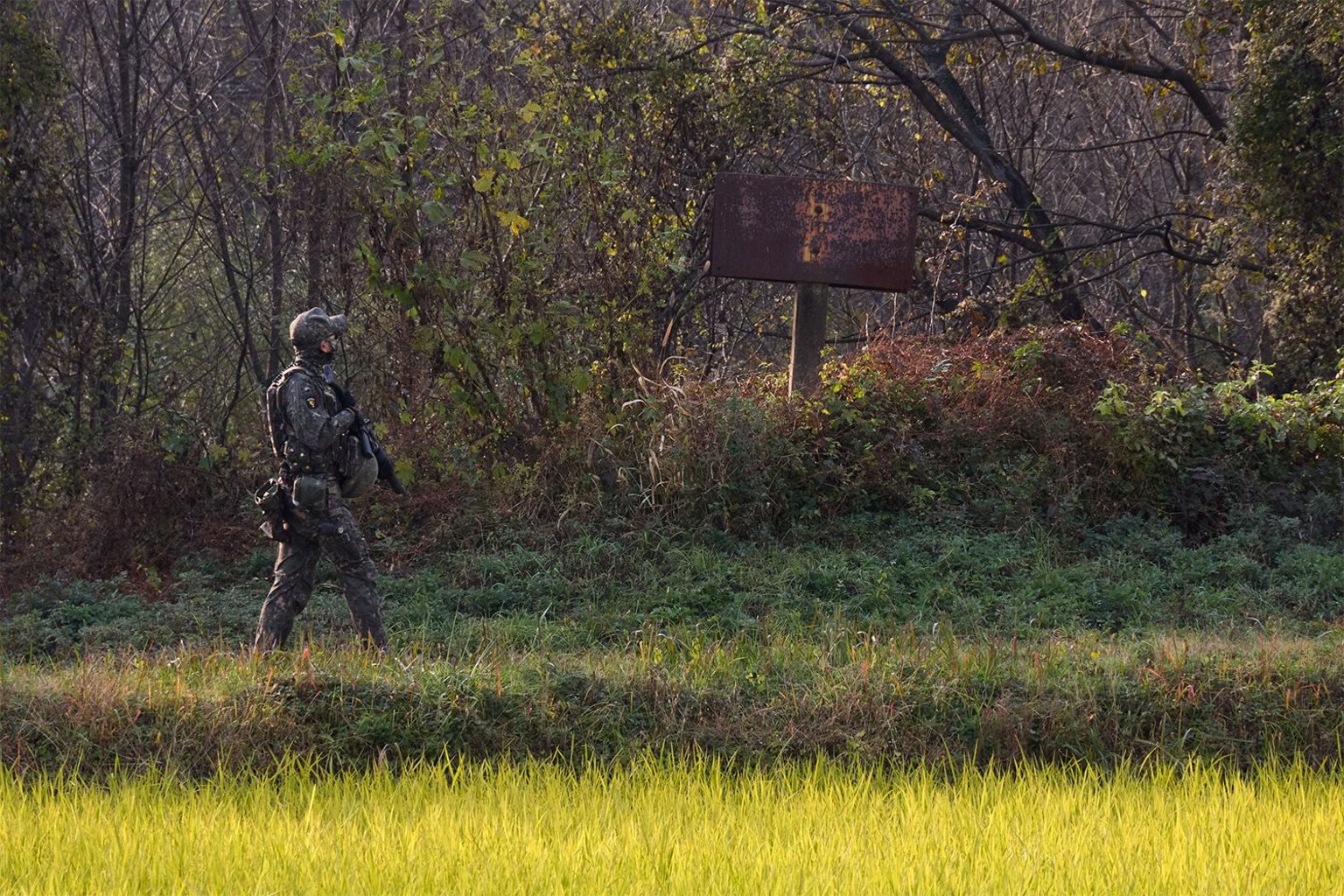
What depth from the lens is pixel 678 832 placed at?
5.27 metres

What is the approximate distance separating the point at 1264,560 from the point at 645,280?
482 cm

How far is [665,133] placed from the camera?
13.1 meters

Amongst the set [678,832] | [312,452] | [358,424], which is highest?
[358,424]

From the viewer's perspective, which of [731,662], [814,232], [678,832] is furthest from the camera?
[814,232]

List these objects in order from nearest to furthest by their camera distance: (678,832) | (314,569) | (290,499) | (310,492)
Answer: (678,832)
(310,492)
(290,499)
(314,569)

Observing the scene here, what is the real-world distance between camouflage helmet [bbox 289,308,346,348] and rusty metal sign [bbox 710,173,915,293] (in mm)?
3642

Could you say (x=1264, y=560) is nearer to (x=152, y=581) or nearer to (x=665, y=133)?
(x=665, y=133)

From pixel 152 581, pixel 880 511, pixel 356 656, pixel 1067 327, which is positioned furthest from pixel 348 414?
pixel 1067 327

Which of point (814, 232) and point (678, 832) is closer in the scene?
point (678, 832)

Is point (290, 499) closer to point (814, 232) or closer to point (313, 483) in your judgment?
point (313, 483)

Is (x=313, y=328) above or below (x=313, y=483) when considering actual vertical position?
above

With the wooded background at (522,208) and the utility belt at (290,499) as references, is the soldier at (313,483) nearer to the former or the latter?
the utility belt at (290,499)

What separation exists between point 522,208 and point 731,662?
210 inches

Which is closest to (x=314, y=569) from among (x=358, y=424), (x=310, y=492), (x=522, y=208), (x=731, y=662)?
(x=310, y=492)
